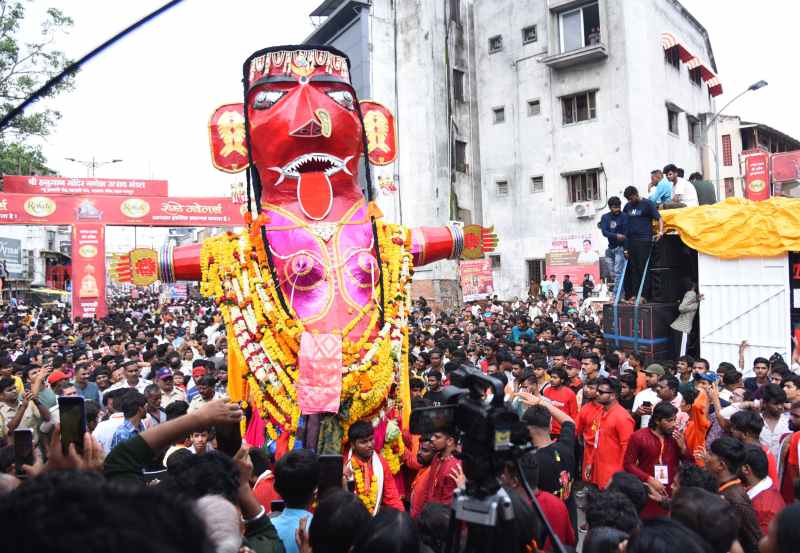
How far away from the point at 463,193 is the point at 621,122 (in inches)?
252

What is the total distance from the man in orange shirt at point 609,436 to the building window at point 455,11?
2169 centimetres

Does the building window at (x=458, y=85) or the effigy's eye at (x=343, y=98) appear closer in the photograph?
the effigy's eye at (x=343, y=98)

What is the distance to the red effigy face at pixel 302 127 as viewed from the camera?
21.5 feet

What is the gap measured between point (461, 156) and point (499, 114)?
7.35 feet

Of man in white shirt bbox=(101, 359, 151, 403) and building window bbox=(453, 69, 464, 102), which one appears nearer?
man in white shirt bbox=(101, 359, 151, 403)

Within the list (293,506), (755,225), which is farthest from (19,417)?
(755,225)

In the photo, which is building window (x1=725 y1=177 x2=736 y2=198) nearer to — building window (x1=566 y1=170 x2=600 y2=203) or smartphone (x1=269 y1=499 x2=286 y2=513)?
building window (x1=566 y1=170 x2=600 y2=203)

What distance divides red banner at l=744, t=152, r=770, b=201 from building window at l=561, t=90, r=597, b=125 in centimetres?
484

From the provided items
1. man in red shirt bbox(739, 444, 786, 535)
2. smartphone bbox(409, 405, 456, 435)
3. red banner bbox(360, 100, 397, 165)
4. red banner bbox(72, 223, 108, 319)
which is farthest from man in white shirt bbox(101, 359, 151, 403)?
red banner bbox(72, 223, 108, 319)

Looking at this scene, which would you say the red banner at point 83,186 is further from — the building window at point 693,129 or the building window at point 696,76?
the building window at point 696,76

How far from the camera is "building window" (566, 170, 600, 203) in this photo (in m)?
21.7

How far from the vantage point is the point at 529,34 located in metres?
22.9

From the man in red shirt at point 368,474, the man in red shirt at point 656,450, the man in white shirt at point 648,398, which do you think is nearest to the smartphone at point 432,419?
the man in red shirt at point 368,474

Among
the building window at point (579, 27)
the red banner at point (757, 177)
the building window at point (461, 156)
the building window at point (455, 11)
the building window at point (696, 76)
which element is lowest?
the red banner at point (757, 177)
